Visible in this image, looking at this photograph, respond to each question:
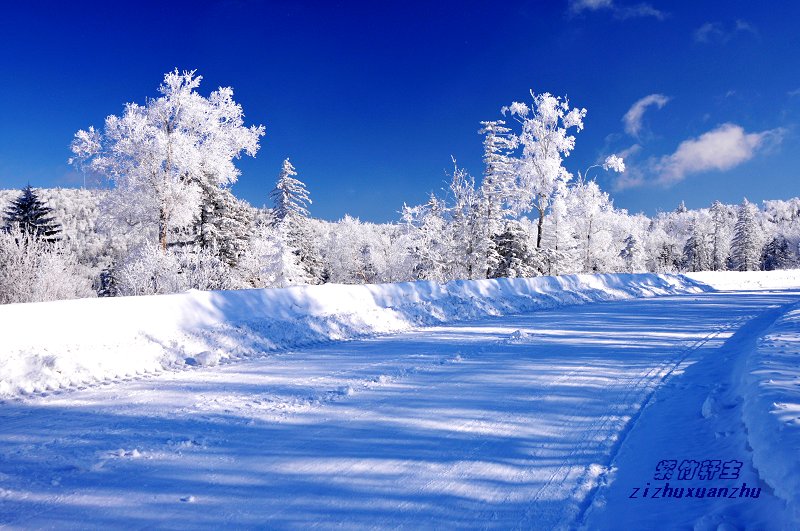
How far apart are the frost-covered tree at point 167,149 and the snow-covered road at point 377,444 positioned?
15.7m

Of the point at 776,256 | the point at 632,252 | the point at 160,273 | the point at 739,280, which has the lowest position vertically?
the point at 739,280

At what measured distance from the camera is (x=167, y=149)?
19312 mm

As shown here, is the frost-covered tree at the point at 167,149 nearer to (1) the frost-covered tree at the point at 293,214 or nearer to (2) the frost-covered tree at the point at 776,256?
(1) the frost-covered tree at the point at 293,214

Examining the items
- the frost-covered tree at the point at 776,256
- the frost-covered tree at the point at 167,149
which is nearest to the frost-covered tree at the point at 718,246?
the frost-covered tree at the point at 776,256

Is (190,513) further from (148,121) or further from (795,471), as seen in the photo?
(148,121)

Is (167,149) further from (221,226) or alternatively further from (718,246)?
(718,246)

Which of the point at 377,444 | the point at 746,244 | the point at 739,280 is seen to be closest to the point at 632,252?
the point at 746,244

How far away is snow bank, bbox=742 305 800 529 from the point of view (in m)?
2.77

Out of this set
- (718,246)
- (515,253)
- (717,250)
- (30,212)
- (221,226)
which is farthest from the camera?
(718,246)

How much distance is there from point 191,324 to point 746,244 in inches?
3241

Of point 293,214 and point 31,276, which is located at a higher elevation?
point 293,214

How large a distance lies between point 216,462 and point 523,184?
2852cm

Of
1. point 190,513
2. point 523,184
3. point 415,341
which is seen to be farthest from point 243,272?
point 190,513

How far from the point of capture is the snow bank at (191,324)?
5996 millimetres
